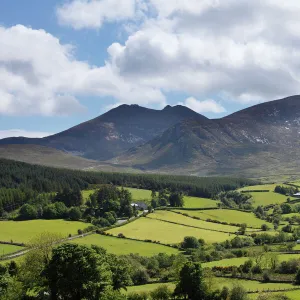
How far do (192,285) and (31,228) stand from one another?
70.5 metres

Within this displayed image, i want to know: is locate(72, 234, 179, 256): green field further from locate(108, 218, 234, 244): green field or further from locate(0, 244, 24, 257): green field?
locate(0, 244, 24, 257): green field

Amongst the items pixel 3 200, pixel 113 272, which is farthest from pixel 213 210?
pixel 113 272

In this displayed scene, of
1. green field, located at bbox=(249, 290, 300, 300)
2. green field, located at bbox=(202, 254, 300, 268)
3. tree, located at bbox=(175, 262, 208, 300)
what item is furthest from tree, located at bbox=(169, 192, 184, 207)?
green field, located at bbox=(249, 290, 300, 300)

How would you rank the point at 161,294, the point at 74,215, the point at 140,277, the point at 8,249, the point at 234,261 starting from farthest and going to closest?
the point at 74,215 → the point at 8,249 → the point at 234,261 → the point at 140,277 → the point at 161,294

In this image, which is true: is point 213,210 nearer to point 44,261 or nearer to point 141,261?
point 141,261

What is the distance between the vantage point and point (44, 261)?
70312mm

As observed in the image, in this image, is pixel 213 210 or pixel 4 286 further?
pixel 213 210

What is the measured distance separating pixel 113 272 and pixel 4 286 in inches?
710

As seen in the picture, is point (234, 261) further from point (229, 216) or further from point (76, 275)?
point (229, 216)

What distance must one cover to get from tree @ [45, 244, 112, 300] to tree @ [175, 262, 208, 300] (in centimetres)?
1365

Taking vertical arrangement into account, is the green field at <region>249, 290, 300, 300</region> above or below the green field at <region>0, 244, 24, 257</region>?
below

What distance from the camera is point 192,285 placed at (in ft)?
219

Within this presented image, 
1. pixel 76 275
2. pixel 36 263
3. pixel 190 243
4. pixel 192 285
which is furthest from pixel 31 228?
pixel 192 285

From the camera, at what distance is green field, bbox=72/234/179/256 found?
101062 millimetres
